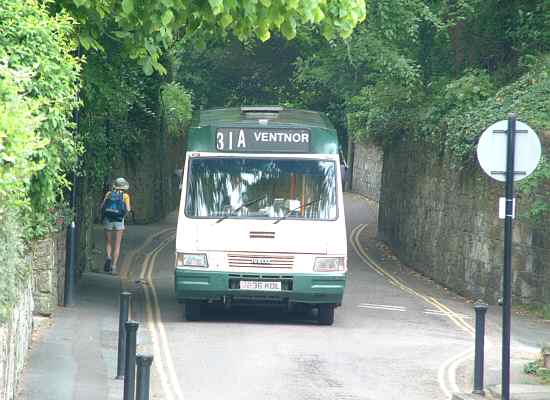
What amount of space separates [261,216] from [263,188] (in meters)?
0.44

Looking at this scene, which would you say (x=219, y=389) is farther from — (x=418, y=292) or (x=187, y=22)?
(x=418, y=292)

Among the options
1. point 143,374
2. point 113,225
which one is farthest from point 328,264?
point 143,374

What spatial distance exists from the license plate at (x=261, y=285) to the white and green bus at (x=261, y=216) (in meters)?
0.01

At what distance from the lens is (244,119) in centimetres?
1675

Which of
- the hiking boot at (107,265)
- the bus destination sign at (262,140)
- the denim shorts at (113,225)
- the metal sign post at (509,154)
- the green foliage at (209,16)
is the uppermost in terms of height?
the green foliage at (209,16)

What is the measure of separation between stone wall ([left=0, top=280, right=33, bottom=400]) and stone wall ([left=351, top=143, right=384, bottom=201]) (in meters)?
36.0

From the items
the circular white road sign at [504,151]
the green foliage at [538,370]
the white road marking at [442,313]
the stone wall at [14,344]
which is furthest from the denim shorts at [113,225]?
the circular white road sign at [504,151]

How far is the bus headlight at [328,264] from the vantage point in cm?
1608

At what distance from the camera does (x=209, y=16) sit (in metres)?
13.1

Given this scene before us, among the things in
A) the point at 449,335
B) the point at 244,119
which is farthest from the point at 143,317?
the point at 449,335

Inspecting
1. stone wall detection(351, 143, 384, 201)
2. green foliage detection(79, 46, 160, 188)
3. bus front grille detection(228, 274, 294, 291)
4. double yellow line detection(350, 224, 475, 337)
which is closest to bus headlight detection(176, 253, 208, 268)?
bus front grille detection(228, 274, 294, 291)

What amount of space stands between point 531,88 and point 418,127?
5690 mm

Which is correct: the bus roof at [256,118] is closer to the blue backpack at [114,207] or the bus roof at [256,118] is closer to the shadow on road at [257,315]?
the shadow on road at [257,315]

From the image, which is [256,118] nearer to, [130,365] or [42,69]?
[42,69]
